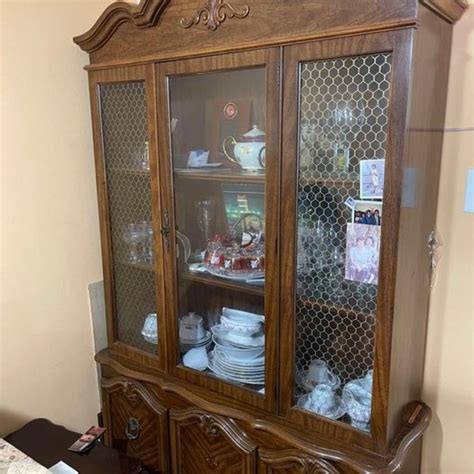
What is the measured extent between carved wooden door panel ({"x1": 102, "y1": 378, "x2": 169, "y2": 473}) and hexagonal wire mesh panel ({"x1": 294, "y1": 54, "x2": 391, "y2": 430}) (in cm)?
59

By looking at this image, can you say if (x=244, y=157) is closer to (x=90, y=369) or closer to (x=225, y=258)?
(x=225, y=258)

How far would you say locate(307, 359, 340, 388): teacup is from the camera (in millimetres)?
1377

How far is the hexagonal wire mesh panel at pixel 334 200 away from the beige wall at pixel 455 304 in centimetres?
32

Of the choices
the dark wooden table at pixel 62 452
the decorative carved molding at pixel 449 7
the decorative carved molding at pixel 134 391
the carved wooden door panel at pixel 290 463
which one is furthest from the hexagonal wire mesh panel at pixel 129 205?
the decorative carved molding at pixel 449 7

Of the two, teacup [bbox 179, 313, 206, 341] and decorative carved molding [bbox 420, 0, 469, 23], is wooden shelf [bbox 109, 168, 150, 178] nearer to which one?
teacup [bbox 179, 313, 206, 341]

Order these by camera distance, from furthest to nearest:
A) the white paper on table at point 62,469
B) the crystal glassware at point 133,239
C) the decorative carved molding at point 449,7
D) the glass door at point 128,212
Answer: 1. the crystal glassware at point 133,239
2. the glass door at point 128,212
3. the white paper on table at point 62,469
4. the decorative carved molding at point 449,7

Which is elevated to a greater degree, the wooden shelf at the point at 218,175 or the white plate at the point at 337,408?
the wooden shelf at the point at 218,175

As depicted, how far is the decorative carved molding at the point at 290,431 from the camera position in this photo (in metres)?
1.23

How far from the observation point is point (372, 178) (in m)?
1.16

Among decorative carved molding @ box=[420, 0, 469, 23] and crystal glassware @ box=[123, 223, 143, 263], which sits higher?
decorative carved molding @ box=[420, 0, 469, 23]

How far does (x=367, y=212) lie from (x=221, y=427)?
825mm

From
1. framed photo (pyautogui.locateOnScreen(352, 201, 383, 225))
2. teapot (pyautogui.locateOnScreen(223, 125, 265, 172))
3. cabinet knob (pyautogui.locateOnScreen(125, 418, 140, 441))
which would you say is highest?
teapot (pyautogui.locateOnScreen(223, 125, 265, 172))

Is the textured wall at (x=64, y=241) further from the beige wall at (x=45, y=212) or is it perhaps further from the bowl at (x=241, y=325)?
the bowl at (x=241, y=325)

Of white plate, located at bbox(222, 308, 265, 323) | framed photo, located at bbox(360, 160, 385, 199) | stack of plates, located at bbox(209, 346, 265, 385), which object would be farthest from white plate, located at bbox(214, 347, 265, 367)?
framed photo, located at bbox(360, 160, 385, 199)
